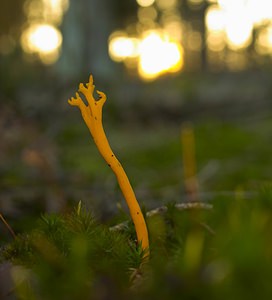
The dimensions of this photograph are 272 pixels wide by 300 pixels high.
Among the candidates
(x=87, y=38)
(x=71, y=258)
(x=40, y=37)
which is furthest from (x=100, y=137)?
(x=40, y=37)

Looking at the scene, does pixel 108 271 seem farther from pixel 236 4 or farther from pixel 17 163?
pixel 236 4

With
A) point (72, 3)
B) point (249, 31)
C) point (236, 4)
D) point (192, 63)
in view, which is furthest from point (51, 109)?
point (192, 63)

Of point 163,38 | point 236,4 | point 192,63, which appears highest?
point 236,4

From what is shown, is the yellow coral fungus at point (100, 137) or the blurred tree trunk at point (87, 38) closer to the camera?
the yellow coral fungus at point (100, 137)

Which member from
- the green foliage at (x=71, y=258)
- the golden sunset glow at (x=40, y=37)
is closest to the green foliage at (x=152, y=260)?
the green foliage at (x=71, y=258)

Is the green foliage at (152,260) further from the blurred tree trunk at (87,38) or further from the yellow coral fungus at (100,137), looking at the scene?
the blurred tree trunk at (87,38)

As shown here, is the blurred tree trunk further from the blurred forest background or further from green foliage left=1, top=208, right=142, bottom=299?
green foliage left=1, top=208, right=142, bottom=299


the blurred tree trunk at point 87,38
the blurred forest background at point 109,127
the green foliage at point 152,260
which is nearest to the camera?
the green foliage at point 152,260

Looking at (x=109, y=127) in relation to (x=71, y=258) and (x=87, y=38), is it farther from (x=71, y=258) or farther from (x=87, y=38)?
(x=71, y=258)

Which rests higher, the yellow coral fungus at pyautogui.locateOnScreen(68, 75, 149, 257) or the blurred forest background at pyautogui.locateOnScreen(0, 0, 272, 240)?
the yellow coral fungus at pyautogui.locateOnScreen(68, 75, 149, 257)

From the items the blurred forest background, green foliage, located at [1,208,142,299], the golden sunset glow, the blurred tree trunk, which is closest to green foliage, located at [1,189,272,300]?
green foliage, located at [1,208,142,299]

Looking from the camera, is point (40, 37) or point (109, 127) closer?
point (109, 127)
